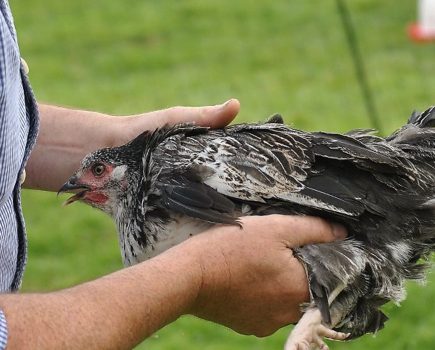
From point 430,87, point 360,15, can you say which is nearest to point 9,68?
point 430,87

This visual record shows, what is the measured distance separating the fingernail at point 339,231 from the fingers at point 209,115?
0.63 meters

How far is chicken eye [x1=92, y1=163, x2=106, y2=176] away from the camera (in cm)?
396

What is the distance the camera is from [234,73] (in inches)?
452

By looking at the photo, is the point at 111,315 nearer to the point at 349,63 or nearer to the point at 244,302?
the point at 244,302

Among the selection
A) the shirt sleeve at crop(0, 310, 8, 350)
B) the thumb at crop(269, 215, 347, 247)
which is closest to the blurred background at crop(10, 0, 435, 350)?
the thumb at crop(269, 215, 347, 247)

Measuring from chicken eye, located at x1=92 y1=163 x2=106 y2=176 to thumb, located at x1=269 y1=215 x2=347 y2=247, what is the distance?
2.90ft

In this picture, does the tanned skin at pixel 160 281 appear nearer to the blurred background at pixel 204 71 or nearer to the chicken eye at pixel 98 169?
the chicken eye at pixel 98 169

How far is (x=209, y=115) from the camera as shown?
3914mm

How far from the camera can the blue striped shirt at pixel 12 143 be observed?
2.70 metres

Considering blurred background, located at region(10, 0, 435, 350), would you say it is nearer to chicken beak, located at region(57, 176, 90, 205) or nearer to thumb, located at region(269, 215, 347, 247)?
chicken beak, located at region(57, 176, 90, 205)

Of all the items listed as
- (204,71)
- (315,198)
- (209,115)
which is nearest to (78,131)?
(209,115)

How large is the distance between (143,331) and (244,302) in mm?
558

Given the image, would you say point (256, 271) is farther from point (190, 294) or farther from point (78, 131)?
point (78, 131)

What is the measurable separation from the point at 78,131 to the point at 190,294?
3.90ft
